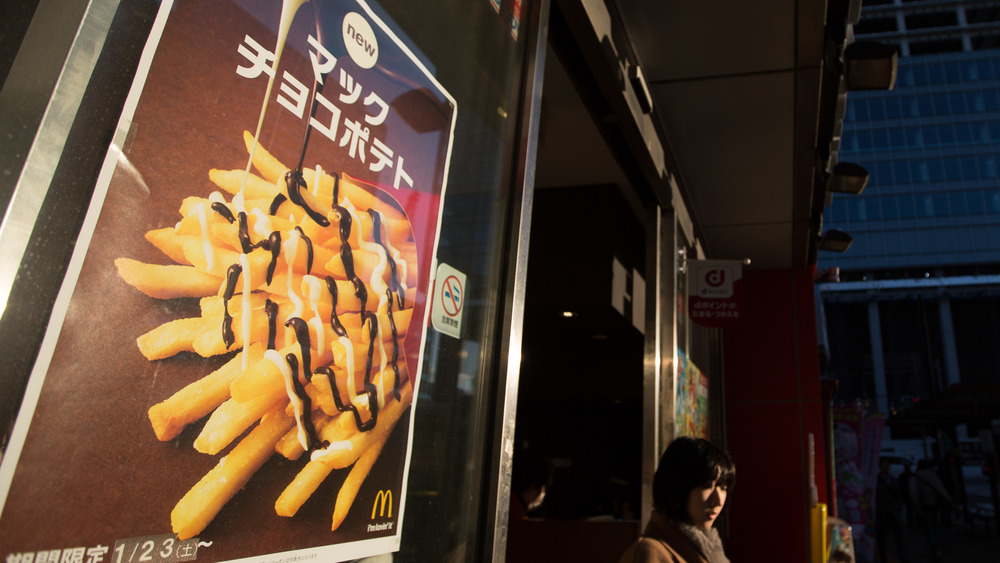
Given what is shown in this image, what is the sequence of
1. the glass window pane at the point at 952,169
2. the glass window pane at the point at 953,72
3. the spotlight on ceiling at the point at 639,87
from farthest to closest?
the glass window pane at the point at 953,72
the glass window pane at the point at 952,169
the spotlight on ceiling at the point at 639,87

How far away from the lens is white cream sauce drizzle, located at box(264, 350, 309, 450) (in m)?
0.98

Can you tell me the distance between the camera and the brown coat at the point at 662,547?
158cm

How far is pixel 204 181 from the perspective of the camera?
0.87 m

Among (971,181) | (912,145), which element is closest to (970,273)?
(971,181)

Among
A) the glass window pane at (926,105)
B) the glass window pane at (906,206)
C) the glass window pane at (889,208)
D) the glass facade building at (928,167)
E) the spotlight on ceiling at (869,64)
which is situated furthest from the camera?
the glass window pane at (926,105)

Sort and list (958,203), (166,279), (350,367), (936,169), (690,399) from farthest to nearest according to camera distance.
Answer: (936,169) → (958,203) → (690,399) → (350,367) → (166,279)

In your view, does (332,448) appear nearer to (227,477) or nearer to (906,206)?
(227,477)

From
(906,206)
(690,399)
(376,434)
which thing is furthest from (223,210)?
(906,206)

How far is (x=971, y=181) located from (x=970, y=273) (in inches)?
228

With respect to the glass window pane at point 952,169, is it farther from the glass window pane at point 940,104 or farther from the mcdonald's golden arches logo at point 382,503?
the mcdonald's golden arches logo at point 382,503

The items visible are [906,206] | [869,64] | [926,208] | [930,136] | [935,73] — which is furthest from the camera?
[935,73]

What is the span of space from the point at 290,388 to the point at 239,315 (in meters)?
0.15

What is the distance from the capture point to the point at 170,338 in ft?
2.70

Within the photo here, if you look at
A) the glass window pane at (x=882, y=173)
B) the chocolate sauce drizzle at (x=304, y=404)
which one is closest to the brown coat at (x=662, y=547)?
the chocolate sauce drizzle at (x=304, y=404)
